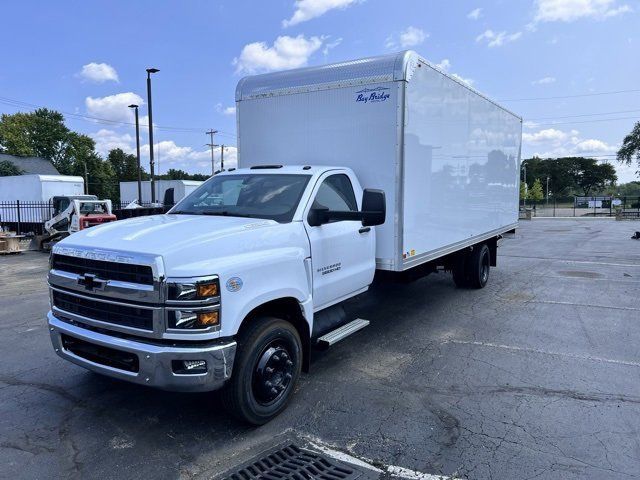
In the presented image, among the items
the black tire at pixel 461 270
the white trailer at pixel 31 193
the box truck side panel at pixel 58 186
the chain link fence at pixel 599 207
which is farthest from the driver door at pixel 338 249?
the chain link fence at pixel 599 207

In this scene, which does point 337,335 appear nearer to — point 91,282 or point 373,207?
point 373,207

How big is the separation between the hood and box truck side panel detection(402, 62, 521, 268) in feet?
7.38

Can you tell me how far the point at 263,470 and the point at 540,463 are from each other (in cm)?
196

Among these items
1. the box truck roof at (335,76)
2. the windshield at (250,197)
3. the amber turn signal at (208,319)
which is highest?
the box truck roof at (335,76)

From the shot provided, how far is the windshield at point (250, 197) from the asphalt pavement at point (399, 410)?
5.76 feet

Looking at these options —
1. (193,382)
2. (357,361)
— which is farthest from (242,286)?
(357,361)

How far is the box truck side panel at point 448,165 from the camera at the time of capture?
18.2ft

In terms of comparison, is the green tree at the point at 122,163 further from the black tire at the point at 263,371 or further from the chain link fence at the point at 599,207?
the black tire at the point at 263,371

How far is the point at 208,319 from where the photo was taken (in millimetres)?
3244

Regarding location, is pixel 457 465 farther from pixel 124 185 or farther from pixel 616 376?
pixel 124 185

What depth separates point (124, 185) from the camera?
42.2 metres

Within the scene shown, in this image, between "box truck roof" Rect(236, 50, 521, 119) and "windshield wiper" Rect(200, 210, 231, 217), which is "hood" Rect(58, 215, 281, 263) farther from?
"box truck roof" Rect(236, 50, 521, 119)

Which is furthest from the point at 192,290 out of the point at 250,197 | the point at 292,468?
the point at 250,197

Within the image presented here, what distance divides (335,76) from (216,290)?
3.44 metres
